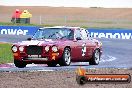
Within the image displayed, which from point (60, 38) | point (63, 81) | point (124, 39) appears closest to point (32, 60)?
point (60, 38)

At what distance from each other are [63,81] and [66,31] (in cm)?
603

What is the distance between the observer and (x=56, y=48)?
16469mm

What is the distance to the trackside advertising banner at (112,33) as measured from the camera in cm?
3894

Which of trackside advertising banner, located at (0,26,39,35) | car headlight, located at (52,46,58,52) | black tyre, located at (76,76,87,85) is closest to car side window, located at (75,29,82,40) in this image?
car headlight, located at (52,46,58,52)

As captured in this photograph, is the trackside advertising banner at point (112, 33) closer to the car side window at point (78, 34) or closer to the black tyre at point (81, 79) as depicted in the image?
the car side window at point (78, 34)

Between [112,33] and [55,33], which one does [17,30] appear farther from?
[55,33]

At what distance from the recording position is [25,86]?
428 inches

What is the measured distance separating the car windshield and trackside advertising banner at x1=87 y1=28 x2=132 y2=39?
21.2 meters

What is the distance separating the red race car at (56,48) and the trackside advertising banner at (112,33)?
20299 mm

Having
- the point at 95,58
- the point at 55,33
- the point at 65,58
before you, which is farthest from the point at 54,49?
the point at 95,58

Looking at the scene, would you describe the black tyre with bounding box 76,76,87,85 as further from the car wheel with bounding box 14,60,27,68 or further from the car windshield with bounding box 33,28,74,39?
the car windshield with bounding box 33,28,74,39

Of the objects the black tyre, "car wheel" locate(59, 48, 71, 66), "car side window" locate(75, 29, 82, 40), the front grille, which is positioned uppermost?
the black tyre

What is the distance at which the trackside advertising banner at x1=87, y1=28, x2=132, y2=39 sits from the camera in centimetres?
3894

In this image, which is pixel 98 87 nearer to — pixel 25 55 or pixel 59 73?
pixel 59 73
